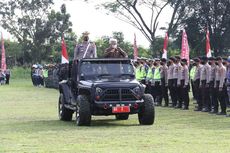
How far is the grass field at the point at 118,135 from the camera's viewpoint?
11.5 meters

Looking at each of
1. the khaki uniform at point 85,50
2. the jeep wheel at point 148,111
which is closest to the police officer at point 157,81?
the khaki uniform at point 85,50

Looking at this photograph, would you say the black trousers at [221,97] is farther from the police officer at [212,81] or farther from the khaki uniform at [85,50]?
the khaki uniform at [85,50]

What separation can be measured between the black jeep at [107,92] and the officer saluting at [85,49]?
1.05m

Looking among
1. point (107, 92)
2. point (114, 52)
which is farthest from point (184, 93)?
point (107, 92)

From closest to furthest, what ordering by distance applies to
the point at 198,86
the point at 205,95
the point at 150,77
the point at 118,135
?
the point at 118,135, the point at 205,95, the point at 198,86, the point at 150,77

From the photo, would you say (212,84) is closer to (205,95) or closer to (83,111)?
(205,95)

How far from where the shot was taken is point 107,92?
15.7m

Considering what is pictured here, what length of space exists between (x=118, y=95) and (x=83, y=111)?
3.26ft

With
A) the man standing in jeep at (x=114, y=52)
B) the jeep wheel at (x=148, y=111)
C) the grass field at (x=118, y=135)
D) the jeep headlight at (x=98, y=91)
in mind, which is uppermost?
the man standing in jeep at (x=114, y=52)

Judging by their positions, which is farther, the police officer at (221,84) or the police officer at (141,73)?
the police officer at (141,73)

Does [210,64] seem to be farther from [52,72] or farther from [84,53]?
[52,72]

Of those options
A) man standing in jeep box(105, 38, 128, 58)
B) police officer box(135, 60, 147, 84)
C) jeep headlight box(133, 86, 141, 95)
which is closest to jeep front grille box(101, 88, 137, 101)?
jeep headlight box(133, 86, 141, 95)

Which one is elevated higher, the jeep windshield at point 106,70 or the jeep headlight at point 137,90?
the jeep windshield at point 106,70

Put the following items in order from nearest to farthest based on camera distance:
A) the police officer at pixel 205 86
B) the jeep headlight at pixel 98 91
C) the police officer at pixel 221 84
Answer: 1. the jeep headlight at pixel 98 91
2. the police officer at pixel 221 84
3. the police officer at pixel 205 86
